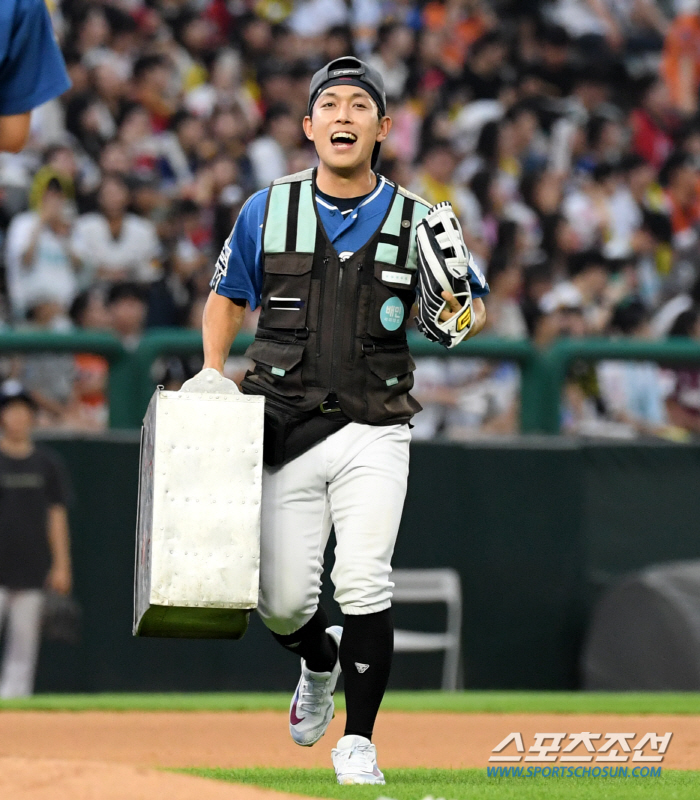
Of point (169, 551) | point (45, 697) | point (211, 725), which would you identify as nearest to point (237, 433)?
point (169, 551)

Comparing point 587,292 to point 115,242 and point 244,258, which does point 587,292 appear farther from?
point 244,258

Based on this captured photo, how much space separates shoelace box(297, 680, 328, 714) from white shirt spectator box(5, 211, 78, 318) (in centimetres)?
542

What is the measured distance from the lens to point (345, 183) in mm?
4887

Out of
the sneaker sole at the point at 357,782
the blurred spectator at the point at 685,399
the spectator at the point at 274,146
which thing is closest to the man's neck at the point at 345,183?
the sneaker sole at the point at 357,782

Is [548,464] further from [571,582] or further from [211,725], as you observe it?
[211,725]

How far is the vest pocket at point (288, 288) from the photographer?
482cm

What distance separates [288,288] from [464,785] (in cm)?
166

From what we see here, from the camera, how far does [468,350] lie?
9.69 meters

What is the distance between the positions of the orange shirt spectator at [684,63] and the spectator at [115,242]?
7508 millimetres

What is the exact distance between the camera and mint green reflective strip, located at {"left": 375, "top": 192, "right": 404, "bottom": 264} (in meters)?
4.82

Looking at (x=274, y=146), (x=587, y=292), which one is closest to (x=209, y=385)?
(x=587, y=292)

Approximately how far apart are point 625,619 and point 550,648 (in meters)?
0.70

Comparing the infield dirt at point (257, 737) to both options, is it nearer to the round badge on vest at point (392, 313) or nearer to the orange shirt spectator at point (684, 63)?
the round badge on vest at point (392, 313)

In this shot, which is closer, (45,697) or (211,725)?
(211,725)
